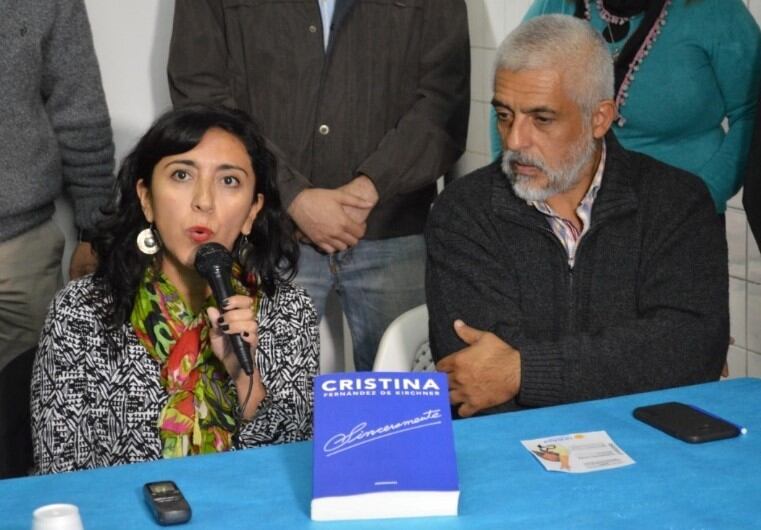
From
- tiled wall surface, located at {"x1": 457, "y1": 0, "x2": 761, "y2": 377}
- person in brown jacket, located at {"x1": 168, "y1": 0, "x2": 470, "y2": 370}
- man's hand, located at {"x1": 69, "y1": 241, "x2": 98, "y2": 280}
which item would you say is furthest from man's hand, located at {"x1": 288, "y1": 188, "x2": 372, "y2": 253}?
tiled wall surface, located at {"x1": 457, "y1": 0, "x2": 761, "y2": 377}

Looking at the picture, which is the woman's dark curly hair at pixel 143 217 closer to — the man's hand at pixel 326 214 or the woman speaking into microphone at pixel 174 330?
the woman speaking into microphone at pixel 174 330

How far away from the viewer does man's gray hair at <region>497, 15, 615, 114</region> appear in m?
2.51

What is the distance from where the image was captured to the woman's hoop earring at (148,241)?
242cm

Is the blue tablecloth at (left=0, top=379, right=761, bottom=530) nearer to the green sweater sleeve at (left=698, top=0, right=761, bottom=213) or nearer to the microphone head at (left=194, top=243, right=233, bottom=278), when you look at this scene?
the microphone head at (left=194, top=243, right=233, bottom=278)

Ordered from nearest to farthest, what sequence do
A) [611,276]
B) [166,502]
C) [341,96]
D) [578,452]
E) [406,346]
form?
[166,502] < [578,452] < [611,276] < [406,346] < [341,96]

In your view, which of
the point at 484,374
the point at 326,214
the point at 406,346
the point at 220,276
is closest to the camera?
the point at 220,276

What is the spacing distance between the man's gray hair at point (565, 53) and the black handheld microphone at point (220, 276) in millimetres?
768

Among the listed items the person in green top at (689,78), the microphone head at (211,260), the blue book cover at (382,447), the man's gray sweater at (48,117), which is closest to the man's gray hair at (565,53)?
the person in green top at (689,78)

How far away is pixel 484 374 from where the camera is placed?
2.39 m

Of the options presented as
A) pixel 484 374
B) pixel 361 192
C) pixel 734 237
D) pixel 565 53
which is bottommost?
pixel 734 237

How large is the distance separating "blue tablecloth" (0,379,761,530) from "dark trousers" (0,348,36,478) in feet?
1.39

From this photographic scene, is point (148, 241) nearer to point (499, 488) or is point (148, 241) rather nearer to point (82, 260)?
point (82, 260)

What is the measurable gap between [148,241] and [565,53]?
93 centimetres

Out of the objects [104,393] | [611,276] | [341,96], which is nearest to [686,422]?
[611,276]
